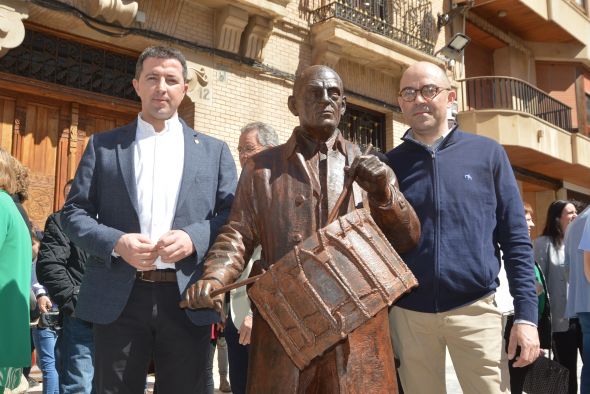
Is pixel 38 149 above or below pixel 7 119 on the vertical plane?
below

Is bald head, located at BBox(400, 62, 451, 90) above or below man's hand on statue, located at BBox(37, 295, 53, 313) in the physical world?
above

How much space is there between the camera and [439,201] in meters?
2.89

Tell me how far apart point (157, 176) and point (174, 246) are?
1.41ft

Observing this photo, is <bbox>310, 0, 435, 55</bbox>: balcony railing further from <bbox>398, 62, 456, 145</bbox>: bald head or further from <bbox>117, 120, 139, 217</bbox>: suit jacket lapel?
<bbox>117, 120, 139, 217</bbox>: suit jacket lapel

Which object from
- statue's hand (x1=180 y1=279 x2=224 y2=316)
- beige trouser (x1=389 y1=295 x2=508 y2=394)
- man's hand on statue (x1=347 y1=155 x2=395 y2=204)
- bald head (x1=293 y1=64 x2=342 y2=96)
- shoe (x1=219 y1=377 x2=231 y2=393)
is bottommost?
shoe (x1=219 y1=377 x2=231 y2=393)

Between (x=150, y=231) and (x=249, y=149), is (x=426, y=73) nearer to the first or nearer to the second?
(x=150, y=231)

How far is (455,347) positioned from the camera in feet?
9.28

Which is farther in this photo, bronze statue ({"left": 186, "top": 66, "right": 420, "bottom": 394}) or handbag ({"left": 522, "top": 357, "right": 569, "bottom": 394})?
handbag ({"left": 522, "top": 357, "right": 569, "bottom": 394})

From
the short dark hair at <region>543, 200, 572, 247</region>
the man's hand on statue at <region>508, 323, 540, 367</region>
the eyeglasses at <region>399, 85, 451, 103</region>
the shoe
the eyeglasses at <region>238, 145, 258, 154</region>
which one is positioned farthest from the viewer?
the shoe

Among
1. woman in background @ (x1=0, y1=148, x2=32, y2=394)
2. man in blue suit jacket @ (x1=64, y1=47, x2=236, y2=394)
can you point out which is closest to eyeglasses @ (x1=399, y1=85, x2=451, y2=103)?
man in blue suit jacket @ (x1=64, y1=47, x2=236, y2=394)

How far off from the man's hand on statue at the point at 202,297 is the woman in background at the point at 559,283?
3.90m

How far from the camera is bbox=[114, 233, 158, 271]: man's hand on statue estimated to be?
7.94 feet

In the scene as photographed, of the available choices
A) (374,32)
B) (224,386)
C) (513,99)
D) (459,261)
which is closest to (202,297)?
(459,261)

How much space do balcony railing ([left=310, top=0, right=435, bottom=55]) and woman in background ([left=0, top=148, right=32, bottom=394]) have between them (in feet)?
27.2
